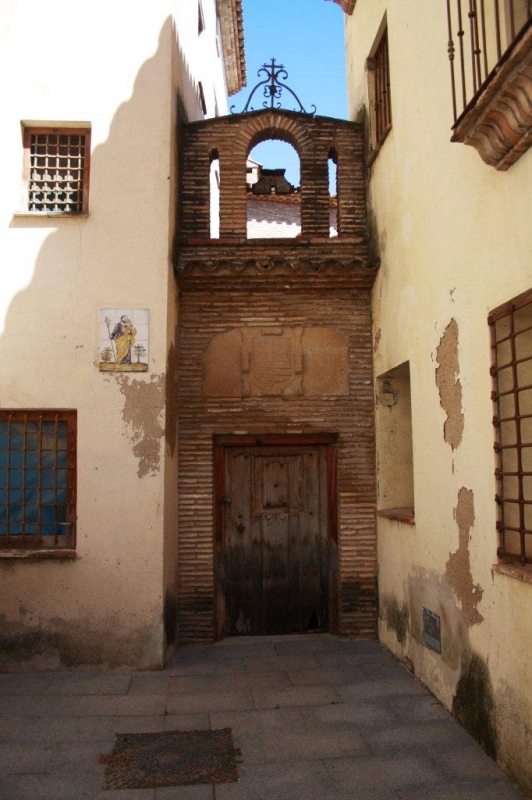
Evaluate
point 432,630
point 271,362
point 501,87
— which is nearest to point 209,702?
point 432,630

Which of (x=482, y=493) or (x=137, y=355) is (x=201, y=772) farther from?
(x=137, y=355)

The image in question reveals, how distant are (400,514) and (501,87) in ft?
12.8

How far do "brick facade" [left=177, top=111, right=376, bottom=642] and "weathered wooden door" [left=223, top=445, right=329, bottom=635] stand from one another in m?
0.25

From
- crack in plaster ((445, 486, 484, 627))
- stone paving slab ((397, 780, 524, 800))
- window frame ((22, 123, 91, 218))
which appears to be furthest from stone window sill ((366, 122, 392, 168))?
stone paving slab ((397, 780, 524, 800))

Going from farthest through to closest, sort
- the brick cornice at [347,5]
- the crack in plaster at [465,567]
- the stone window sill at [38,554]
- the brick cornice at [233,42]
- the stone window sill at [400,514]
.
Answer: the brick cornice at [233,42] → the brick cornice at [347,5] → the stone window sill at [38,554] → the stone window sill at [400,514] → the crack in plaster at [465,567]

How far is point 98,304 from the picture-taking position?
668 centimetres

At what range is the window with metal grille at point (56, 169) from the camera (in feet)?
22.9

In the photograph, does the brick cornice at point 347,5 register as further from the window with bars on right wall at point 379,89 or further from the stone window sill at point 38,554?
the stone window sill at point 38,554

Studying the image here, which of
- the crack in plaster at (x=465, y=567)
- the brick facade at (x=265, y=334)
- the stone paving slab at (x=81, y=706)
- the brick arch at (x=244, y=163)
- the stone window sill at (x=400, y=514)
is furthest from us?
the brick arch at (x=244, y=163)

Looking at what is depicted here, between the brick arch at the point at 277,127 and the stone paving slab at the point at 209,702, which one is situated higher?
the brick arch at the point at 277,127

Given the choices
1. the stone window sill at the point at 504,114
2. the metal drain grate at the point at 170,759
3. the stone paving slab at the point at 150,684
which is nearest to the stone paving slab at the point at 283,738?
the metal drain grate at the point at 170,759

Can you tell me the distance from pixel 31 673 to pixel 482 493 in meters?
4.30

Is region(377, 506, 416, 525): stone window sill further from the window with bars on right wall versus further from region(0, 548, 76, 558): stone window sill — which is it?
the window with bars on right wall

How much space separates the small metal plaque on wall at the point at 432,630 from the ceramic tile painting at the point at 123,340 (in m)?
3.33
